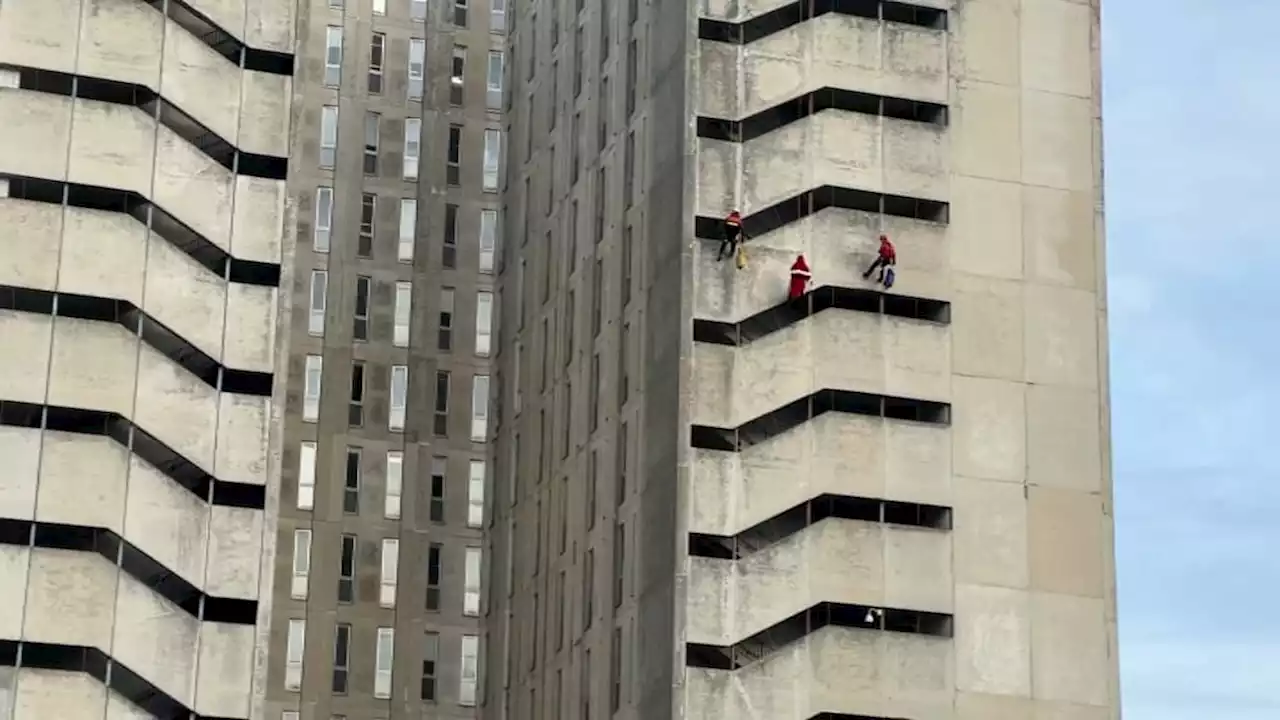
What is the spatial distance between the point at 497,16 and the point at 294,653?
25726 millimetres

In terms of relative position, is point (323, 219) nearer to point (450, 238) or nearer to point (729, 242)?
point (450, 238)

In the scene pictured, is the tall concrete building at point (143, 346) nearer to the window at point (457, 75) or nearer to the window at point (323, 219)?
the window at point (323, 219)

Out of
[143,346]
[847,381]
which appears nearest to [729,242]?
[847,381]

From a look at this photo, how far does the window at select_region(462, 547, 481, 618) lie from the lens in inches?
3526

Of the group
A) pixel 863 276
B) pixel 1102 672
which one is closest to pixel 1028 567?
pixel 1102 672

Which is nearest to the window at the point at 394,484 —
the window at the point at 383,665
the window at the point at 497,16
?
the window at the point at 383,665

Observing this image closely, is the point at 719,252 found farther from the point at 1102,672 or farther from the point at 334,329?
the point at 334,329

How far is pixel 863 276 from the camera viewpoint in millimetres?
72438

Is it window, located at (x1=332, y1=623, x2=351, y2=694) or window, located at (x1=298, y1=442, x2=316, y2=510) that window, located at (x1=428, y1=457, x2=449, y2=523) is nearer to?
window, located at (x1=298, y1=442, x2=316, y2=510)

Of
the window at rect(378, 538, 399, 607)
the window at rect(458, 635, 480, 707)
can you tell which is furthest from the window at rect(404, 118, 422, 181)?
the window at rect(458, 635, 480, 707)

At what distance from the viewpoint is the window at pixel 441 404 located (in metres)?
91.6

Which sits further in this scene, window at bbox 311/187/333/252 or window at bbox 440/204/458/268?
window at bbox 440/204/458/268

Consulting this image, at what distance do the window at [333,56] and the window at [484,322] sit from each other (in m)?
9.62

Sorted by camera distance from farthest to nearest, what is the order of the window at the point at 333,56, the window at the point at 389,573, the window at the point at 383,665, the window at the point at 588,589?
the window at the point at 333,56, the window at the point at 389,573, the window at the point at 383,665, the window at the point at 588,589
